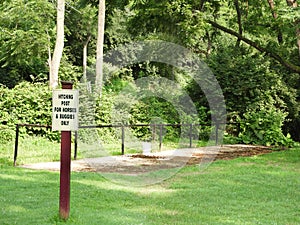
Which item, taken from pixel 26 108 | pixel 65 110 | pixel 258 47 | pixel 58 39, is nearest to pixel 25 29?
pixel 58 39

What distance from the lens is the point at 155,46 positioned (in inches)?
1133

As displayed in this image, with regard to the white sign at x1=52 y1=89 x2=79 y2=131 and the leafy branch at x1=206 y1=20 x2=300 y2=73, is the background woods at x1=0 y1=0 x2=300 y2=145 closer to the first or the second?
the leafy branch at x1=206 y1=20 x2=300 y2=73

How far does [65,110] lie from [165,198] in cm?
270

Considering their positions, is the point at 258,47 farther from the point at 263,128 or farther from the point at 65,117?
the point at 65,117

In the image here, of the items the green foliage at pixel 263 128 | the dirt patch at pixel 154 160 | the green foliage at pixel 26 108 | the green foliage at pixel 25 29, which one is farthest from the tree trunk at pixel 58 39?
the green foliage at pixel 263 128

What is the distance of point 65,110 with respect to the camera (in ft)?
20.6

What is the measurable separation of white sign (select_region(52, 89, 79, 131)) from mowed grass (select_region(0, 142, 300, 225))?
1163mm

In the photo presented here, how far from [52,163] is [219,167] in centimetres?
413

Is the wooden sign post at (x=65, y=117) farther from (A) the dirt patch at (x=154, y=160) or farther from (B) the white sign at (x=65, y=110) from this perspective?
(A) the dirt patch at (x=154, y=160)

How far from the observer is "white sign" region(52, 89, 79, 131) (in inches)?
246

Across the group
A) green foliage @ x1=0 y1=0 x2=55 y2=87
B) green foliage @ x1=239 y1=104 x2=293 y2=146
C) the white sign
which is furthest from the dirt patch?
green foliage @ x1=0 y1=0 x2=55 y2=87

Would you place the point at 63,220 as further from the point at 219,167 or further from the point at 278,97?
the point at 278,97

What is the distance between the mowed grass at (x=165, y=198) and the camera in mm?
6543

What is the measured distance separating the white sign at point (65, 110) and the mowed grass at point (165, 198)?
3.82 ft
